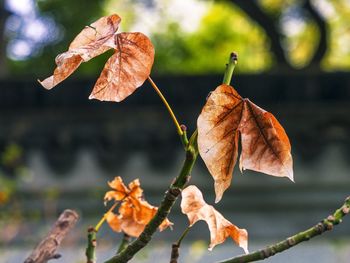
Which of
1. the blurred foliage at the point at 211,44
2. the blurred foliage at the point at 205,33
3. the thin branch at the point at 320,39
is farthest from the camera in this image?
the blurred foliage at the point at 211,44

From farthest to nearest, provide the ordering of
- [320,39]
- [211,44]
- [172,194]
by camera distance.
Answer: [211,44] < [320,39] < [172,194]

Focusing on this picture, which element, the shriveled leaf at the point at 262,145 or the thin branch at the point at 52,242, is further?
the thin branch at the point at 52,242

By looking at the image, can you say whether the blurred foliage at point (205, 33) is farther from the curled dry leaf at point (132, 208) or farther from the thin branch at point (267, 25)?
the curled dry leaf at point (132, 208)

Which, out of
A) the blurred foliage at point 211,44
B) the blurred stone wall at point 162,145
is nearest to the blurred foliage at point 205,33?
the blurred foliage at point 211,44

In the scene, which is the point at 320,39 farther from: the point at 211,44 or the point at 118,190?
the point at 118,190

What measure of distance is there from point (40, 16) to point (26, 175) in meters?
4.10

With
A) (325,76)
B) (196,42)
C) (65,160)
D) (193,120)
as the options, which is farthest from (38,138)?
(196,42)

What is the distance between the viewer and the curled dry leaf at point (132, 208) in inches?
22.0

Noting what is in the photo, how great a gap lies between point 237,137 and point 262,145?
2 cm

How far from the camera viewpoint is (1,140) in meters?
2.67

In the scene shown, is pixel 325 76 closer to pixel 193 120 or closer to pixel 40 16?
pixel 193 120

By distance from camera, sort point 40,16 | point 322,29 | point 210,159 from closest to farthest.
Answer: point 210,159 < point 322,29 < point 40,16

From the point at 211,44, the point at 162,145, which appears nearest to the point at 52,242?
the point at 162,145

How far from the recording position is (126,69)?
17.2 inches
